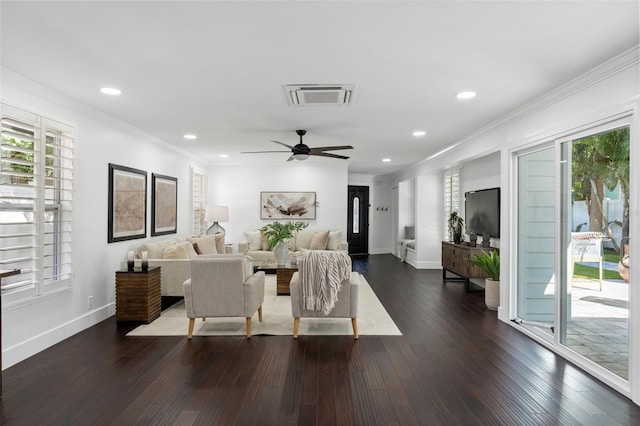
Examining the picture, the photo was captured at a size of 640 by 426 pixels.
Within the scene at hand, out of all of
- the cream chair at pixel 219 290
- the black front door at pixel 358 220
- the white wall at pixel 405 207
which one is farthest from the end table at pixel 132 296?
the black front door at pixel 358 220

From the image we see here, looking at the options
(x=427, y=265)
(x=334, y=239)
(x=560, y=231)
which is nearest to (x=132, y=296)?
(x=334, y=239)

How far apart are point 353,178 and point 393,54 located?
9.06 metres

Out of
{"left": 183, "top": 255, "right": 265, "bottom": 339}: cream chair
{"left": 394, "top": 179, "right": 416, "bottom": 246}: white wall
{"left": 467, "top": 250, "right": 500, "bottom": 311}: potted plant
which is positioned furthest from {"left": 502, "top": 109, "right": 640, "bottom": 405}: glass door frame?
{"left": 394, "top": 179, "right": 416, "bottom": 246}: white wall

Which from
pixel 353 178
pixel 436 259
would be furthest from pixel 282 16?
pixel 353 178

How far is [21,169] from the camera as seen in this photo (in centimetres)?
337

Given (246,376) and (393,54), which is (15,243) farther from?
(393,54)

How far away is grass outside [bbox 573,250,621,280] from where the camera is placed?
3019mm

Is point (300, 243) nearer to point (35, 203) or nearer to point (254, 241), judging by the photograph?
point (254, 241)

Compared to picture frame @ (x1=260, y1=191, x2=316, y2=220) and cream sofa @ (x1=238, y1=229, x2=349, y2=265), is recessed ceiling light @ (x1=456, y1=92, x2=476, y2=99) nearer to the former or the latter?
cream sofa @ (x1=238, y1=229, x2=349, y2=265)

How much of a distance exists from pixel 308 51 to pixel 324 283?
7.20ft

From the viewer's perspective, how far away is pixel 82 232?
13.9 ft

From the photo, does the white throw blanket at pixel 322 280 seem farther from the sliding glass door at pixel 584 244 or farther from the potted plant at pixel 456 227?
the potted plant at pixel 456 227

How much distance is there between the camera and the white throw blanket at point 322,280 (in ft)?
12.7

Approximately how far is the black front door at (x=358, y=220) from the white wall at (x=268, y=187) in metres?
3.05
